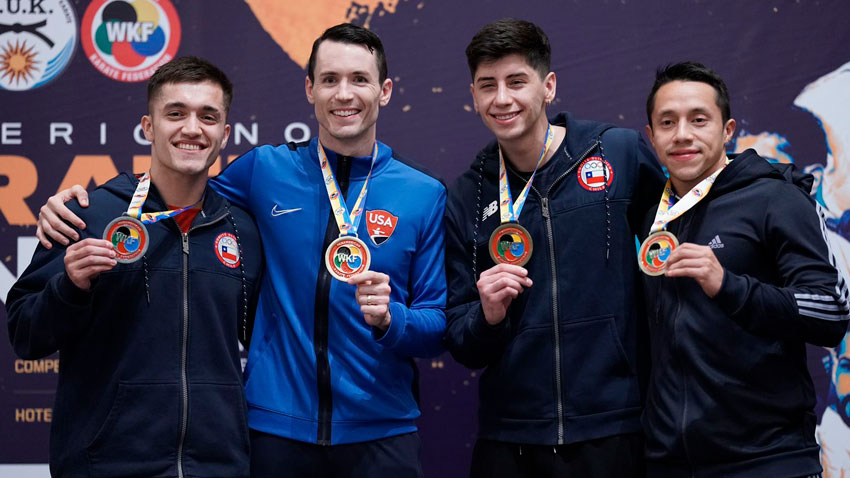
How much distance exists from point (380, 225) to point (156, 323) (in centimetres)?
82

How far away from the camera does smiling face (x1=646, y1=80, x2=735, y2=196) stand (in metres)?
2.48

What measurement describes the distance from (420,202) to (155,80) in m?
1.01

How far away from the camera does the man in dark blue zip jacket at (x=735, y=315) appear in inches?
87.6

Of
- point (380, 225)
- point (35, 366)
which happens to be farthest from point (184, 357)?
point (35, 366)

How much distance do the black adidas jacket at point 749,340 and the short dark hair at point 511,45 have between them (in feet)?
2.53

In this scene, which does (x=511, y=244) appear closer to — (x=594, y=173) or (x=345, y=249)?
(x=594, y=173)

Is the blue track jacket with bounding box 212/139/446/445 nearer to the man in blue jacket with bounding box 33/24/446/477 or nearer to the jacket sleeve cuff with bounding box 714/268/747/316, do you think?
the man in blue jacket with bounding box 33/24/446/477

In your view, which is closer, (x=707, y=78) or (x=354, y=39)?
(x=707, y=78)

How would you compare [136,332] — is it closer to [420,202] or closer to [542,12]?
[420,202]

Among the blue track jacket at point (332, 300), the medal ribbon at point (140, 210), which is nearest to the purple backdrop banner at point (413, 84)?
the blue track jacket at point (332, 300)

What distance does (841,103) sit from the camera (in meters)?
3.44

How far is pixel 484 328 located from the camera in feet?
8.27

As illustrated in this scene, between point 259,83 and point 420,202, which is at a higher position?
point 259,83

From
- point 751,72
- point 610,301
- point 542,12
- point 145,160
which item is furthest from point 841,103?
point 145,160
